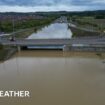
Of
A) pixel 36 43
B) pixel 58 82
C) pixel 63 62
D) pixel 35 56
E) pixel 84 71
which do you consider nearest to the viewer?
pixel 58 82

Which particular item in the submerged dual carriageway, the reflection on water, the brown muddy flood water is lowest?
the reflection on water

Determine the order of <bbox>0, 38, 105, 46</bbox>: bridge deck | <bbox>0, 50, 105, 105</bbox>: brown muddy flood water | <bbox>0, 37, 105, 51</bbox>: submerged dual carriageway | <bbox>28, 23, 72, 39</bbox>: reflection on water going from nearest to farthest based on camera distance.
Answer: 1. <bbox>0, 50, 105, 105</bbox>: brown muddy flood water
2. <bbox>0, 37, 105, 51</bbox>: submerged dual carriageway
3. <bbox>0, 38, 105, 46</bbox>: bridge deck
4. <bbox>28, 23, 72, 39</bbox>: reflection on water

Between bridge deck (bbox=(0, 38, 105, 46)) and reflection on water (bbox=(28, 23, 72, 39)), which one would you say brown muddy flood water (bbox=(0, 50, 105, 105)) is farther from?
reflection on water (bbox=(28, 23, 72, 39))

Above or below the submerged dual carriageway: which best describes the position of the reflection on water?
below

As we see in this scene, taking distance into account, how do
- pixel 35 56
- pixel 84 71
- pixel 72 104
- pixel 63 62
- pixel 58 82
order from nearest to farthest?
pixel 72 104 < pixel 58 82 < pixel 84 71 < pixel 63 62 < pixel 35 56

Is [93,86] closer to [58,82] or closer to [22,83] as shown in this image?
[58,82]

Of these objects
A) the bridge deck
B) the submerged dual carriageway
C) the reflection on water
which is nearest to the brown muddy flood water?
the submerged dual carriageway

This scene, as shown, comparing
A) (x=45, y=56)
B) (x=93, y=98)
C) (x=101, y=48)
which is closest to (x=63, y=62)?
(x=45, y=56)

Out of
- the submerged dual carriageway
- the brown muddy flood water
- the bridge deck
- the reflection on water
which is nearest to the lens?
the brown muddy flood water

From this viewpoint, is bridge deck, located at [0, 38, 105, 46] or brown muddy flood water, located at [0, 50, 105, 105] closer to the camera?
brown muddy flood water, located at [0, 50, 105, 105]

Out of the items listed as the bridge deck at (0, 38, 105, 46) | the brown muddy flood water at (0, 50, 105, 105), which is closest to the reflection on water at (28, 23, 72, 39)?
the bridge deck at (0, 38, 105, 46)
